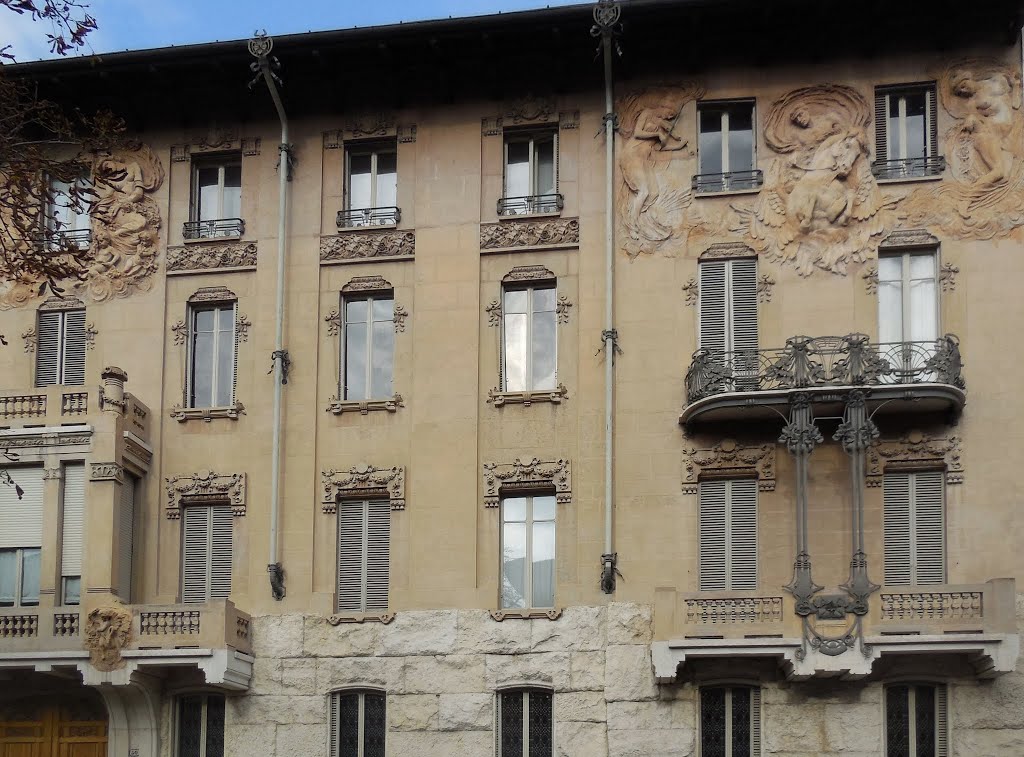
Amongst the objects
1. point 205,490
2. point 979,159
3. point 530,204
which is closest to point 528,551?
point 205,490

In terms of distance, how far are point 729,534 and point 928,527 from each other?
3.58 m

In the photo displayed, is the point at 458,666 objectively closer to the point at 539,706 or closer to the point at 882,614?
the point at 539,706

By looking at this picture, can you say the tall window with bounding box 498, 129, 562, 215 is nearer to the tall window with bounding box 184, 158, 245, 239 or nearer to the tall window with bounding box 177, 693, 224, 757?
the tall window with bounding box 184, 158, 245, 239

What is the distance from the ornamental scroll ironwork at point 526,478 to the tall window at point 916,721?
6.95 metres

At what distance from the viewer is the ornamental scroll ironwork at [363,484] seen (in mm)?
30672

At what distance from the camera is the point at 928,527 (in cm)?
2883

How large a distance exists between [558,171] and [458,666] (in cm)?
984

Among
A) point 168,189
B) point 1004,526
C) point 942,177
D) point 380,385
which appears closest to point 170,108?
point 168,189

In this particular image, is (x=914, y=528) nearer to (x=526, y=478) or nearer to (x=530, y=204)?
(x=526, y=478)

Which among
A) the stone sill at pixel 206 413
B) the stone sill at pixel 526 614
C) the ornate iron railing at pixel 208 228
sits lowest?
the stone sill at pixel 526 614

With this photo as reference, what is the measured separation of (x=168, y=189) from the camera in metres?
32.9

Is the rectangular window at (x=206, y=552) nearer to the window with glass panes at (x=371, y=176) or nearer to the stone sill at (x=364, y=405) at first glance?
the stone sill at (x=364, y=405)

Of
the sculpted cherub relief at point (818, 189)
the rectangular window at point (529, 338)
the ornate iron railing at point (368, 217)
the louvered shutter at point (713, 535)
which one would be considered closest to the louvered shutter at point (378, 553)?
the rectangular window at point (529, 338)

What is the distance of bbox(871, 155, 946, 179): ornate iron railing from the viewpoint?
98.7 ft
